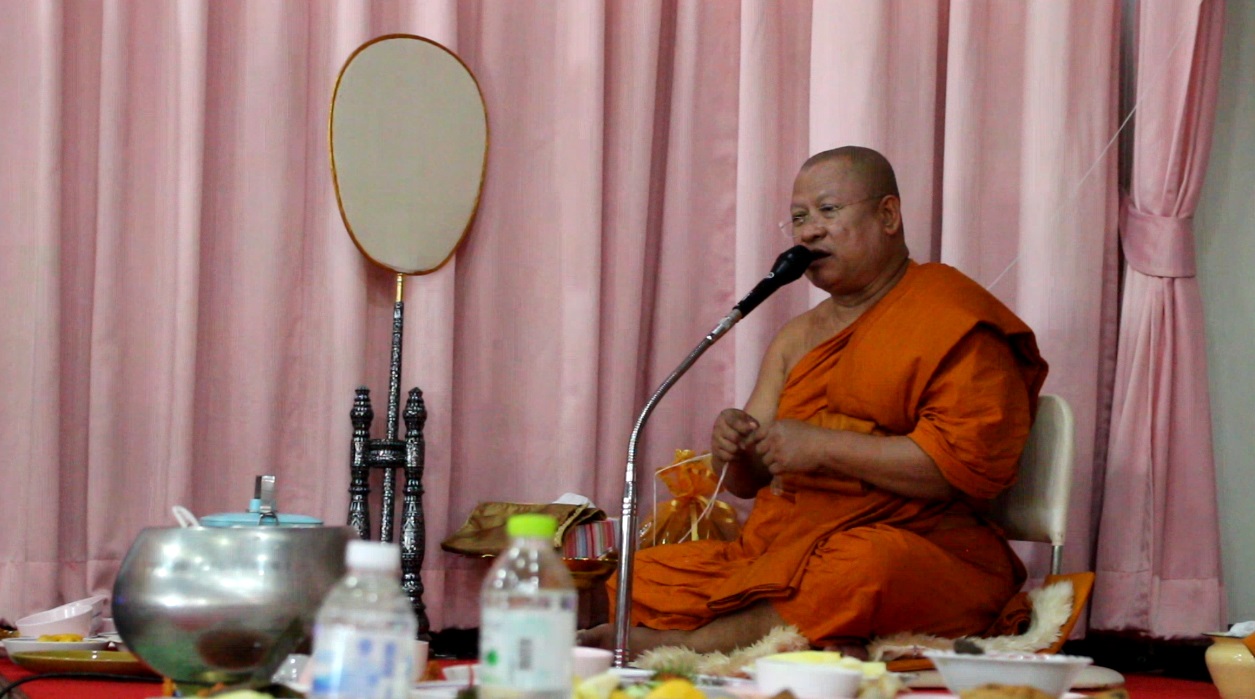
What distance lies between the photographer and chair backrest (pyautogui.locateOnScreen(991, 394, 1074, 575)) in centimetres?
263

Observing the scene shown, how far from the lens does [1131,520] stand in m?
3.03

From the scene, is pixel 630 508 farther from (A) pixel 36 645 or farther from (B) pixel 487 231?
(B) pixel 487 231

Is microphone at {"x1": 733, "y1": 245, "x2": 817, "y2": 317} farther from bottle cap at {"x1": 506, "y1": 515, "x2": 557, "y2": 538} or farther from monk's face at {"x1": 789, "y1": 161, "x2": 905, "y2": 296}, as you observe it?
bottle cap at {"x1": 506, "y1": 515, "x2": 557, "y2": 538}

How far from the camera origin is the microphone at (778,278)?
6.51 feet

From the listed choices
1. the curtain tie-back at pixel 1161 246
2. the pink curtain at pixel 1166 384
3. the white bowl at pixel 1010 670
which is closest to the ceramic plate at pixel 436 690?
the white bowl at pixel 1010 670

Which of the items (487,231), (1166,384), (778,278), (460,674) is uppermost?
(487,231)

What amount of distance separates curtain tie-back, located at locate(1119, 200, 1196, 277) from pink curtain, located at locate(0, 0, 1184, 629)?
8 centimetres

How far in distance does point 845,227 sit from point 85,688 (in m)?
1.65

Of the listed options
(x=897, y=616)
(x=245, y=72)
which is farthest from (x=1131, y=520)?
(x=245, y=72)

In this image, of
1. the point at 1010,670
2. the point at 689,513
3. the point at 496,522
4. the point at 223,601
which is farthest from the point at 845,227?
the point at 223,601

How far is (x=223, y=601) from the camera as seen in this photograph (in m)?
1.16

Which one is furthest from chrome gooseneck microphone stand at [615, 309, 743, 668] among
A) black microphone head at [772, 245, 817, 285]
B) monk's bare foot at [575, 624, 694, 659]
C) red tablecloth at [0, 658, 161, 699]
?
monk's bare foot at [575, 624, 694, 659]

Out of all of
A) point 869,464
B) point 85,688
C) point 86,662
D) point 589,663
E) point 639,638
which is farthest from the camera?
point 639,638

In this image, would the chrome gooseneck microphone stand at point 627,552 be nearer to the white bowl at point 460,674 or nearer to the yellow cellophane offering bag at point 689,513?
the white bowl at point 460,674
